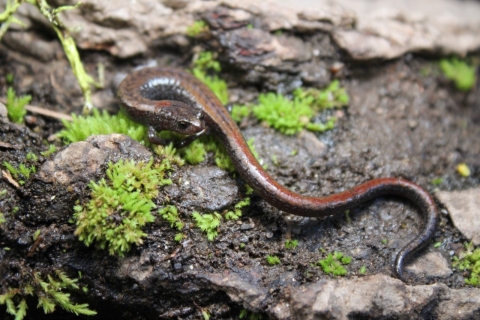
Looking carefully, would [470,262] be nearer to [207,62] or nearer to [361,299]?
[361,299]

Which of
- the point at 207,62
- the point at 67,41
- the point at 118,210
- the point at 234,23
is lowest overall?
the point at 118,210

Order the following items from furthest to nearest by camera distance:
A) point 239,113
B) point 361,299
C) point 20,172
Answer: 1. point 239,113
2. point 20,172
3. point 361,299

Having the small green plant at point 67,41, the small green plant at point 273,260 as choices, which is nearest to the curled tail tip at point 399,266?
the small green plant at point 273,260

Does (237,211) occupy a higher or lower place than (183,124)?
lower

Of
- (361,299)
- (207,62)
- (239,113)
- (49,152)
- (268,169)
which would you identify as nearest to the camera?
(361,299)

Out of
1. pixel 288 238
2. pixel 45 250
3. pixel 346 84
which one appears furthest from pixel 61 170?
pixel 346 84

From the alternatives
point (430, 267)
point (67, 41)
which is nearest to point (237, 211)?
point (430, 267)
